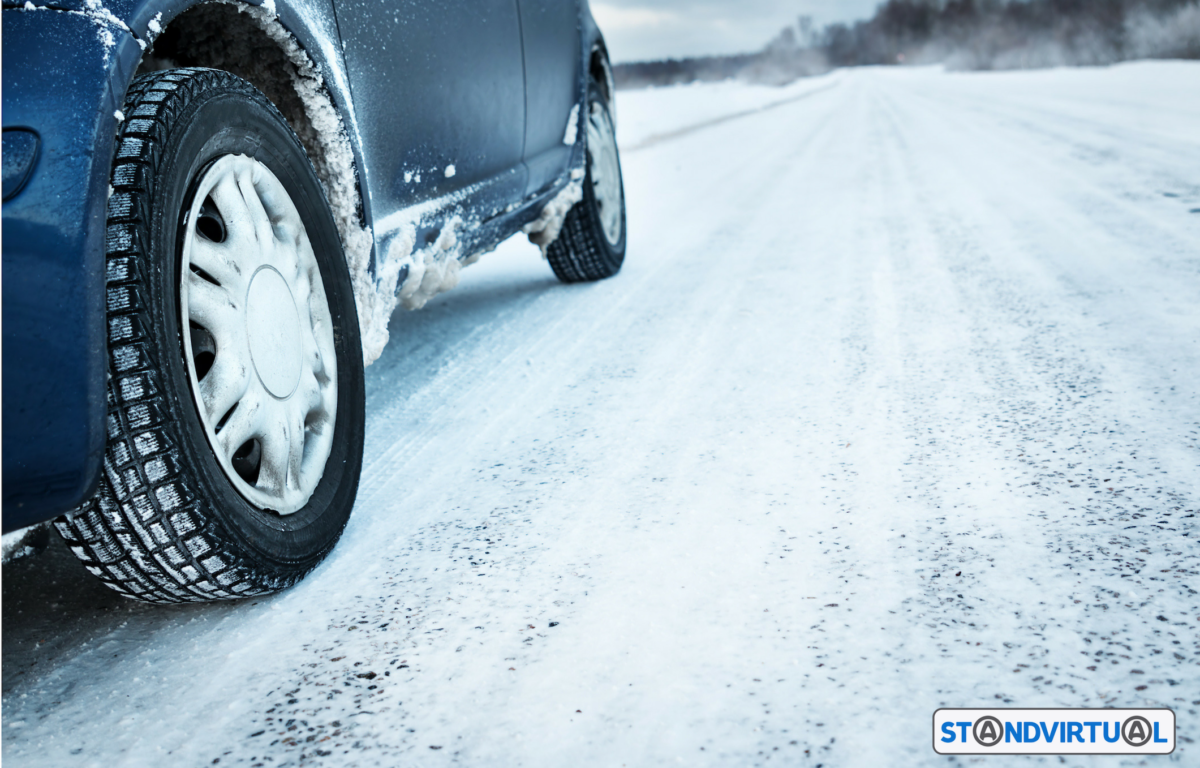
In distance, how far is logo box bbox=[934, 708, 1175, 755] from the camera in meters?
0.97

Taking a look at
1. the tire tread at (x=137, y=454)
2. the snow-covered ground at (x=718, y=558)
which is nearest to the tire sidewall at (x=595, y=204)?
the snow-covered ground at (x=718, y=558)

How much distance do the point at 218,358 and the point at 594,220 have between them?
2.53m

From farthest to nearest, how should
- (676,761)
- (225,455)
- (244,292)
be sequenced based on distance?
(244,292), (225,455), (676,761)

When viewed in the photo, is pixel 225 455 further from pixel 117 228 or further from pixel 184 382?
pixel 117 228

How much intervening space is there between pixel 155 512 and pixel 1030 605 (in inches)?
48.4

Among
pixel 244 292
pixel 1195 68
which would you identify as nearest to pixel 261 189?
pixel 244 292

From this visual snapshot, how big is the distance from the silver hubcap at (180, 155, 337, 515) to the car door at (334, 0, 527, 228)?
35cm

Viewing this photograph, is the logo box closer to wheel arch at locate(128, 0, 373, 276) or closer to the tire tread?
the tire tread

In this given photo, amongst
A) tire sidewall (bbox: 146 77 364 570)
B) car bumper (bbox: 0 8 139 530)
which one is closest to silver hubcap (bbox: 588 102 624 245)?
tire sidewall (bbox: 146 77 364 570)

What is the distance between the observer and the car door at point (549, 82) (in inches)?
113

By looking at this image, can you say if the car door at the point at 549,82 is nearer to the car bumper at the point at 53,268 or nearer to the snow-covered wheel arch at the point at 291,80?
the snow-covered wheel arch at the point at 291,80

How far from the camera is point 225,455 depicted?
1.32m

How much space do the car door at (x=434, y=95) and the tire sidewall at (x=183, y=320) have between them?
26 cm

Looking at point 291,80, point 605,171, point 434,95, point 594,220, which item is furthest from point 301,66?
point 605,171
